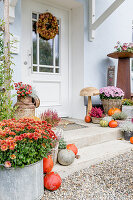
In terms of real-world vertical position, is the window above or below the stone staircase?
above

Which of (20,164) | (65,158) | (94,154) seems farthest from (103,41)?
(20,164)

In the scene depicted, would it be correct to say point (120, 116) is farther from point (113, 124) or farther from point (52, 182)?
point (52, 182)

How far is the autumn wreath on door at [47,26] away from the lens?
3294mm

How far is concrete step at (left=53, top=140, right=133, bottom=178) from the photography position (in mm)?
1756

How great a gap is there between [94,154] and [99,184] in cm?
52

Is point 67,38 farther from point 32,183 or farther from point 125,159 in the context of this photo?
point 32,183

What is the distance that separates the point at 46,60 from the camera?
11.5ft

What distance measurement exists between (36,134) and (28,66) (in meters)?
2.22

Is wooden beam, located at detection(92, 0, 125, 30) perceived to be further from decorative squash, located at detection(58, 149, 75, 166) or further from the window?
decorative squash, located at detection(58, 149, 75, 166)

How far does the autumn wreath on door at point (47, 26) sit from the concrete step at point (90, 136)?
6.15 feet

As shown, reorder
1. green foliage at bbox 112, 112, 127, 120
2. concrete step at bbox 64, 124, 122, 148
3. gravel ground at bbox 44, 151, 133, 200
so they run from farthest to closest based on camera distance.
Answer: green foliage at bbox 112, 112, 127, 120 → concrete step at bbox 64, 124, 122, 148 → gravel ground at bbox 44, 151, 133, 200

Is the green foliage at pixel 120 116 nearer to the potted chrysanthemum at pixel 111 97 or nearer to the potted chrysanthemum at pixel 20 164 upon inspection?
the potted chrysanthemum at pixel 111 97

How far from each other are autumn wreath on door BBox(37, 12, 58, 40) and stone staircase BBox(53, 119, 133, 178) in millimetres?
1891

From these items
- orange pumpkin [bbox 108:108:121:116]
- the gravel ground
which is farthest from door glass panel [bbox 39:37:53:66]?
the gravel ground
